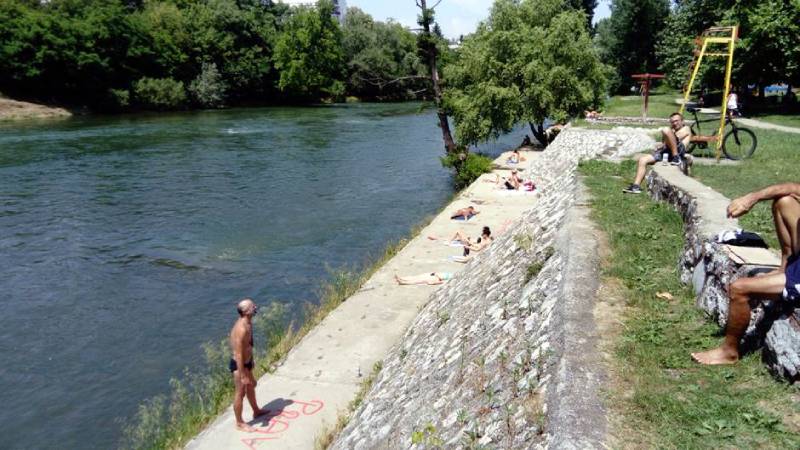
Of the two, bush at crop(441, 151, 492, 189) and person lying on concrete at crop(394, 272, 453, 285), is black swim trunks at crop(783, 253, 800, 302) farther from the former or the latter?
bush at crop(441, 151, 492, 189)

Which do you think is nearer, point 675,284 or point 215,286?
point 675,284

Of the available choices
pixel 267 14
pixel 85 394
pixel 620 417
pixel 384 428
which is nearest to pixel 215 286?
pixel 85 394

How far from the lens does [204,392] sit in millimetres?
11484

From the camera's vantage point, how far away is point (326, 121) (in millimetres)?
59719

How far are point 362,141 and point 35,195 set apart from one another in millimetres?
22943

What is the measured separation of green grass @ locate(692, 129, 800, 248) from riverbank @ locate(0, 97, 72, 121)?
6077 centimetres

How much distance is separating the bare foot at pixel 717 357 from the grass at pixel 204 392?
7.24 metres

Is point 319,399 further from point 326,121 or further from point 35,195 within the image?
point 326,121

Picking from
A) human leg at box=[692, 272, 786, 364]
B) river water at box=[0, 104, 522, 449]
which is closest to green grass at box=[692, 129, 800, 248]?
human leg at box=[692, 272, 786, 364]

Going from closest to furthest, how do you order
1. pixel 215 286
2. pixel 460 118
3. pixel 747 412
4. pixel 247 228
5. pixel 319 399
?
pixel 747 412
pixel 319 399
pixel 215 286
pixel 247 228
pixel 460 118

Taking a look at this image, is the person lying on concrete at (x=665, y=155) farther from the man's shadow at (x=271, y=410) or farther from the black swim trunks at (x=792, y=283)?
the man's shadow at (x=271, y=410)

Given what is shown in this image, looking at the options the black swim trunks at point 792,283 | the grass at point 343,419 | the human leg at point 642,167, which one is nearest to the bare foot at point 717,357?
the black swim trunks at point 792,283

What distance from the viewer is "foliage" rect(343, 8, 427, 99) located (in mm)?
83250

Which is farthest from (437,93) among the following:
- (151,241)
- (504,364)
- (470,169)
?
(504,364)
